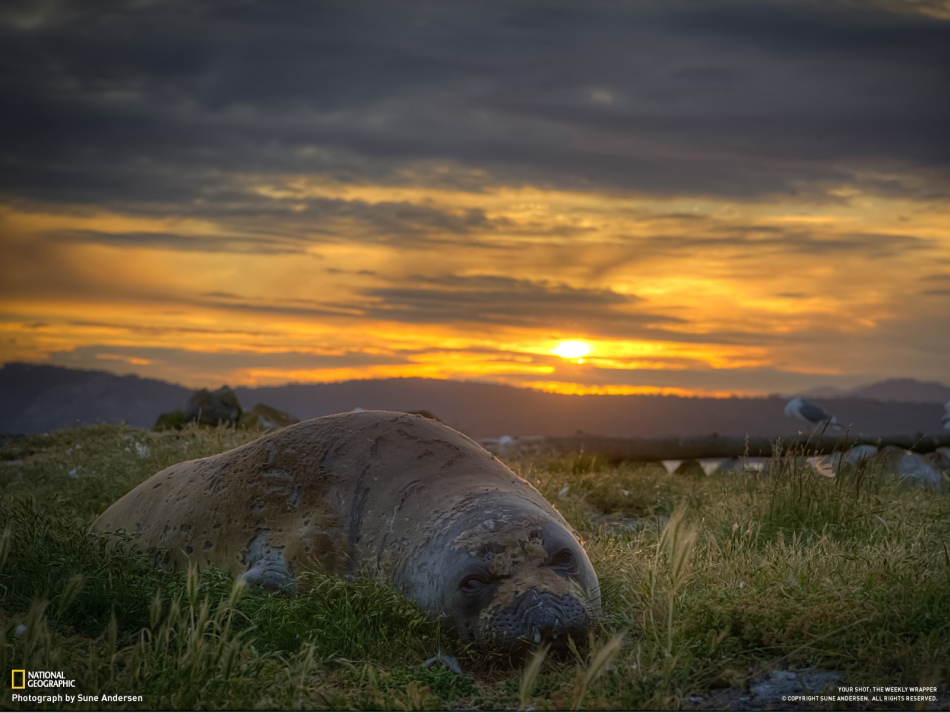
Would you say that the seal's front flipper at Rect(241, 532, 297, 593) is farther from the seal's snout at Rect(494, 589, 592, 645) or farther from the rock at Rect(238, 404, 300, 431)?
the rock at Rect(238, 404, 300, 431)

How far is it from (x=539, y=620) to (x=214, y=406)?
1528 cm

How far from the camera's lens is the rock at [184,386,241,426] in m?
19.1

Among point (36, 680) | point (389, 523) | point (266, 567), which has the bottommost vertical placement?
point (36, 680)

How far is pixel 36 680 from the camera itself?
443 centimetres

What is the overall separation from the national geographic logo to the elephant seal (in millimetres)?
1479

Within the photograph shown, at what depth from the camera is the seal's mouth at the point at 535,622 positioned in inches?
208

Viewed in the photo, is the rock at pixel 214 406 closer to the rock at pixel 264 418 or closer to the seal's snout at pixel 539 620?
the rock at pixel 264 418

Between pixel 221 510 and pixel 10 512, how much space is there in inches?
87.9

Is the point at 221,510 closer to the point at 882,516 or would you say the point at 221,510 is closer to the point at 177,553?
the point at 177,553

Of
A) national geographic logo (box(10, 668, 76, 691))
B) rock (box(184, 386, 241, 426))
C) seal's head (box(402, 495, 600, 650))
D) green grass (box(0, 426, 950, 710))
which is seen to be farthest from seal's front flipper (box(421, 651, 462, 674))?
rock (box(184, 386, 241, 426))

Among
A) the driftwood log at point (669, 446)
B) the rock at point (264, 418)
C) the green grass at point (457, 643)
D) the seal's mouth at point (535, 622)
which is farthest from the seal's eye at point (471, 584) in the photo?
the rock at point (264, 418)

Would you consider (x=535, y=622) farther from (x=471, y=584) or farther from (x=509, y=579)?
Result: (x=471, y=584)

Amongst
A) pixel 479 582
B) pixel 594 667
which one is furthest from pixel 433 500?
pixel 594 667

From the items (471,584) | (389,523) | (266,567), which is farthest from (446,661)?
(266,567)
